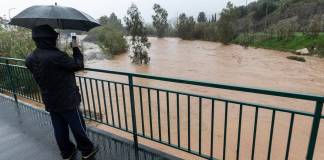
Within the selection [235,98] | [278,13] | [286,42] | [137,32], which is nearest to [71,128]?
[235,98]

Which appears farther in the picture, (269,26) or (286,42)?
(269,26)

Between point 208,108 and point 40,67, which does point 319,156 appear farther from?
point 40,67

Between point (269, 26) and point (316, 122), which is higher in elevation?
point (269, 26)

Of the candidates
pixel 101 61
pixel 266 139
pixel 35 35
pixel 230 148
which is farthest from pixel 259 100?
pixel 101 61

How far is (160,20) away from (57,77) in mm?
37963

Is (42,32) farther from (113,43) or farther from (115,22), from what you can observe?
(115,22)

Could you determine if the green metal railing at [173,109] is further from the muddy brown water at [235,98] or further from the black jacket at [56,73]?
the black jacket at [56,73]

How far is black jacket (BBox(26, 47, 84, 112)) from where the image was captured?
1817mm

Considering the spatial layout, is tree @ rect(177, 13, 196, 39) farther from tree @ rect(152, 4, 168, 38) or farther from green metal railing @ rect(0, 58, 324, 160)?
green metal railing @ rect(0, 58, 324, 160)

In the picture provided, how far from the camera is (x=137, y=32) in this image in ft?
49.8

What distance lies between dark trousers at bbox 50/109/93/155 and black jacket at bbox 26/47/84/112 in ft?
0.38

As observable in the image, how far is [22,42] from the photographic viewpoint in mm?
7496

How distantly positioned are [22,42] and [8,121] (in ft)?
16.1

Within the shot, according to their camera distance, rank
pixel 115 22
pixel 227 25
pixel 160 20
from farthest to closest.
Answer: pixel 115 22, pixel 160 20, pixel 227 25
